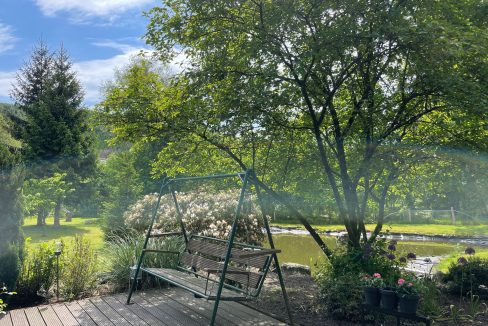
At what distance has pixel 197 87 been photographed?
552cm

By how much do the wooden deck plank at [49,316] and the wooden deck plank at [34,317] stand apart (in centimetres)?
4

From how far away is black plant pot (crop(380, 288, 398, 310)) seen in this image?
3744 millimetres

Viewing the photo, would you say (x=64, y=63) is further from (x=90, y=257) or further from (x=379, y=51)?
(x=379, y=51)

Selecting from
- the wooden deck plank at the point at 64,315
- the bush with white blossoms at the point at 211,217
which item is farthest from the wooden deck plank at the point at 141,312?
the bush with white blossoms at the point at 211,217

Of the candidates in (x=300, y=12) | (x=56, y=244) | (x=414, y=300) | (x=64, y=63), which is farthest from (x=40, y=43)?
(x=414, y=300)

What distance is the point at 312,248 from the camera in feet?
40.5

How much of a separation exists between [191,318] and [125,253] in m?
1.99

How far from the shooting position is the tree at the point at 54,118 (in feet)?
59.7

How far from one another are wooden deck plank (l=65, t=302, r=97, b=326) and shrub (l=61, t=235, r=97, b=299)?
323 millimetres

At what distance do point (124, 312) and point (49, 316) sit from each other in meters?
0.80

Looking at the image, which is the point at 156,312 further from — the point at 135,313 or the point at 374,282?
the point at 374,282

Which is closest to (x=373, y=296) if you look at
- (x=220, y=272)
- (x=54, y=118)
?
(x=220, y=272)

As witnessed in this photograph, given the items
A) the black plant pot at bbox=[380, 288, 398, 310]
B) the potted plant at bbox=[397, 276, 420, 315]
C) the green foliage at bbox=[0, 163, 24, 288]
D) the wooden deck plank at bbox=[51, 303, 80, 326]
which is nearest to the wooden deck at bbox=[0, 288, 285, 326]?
the wooden deck plank at bbox=[51, 303, 80, 326]

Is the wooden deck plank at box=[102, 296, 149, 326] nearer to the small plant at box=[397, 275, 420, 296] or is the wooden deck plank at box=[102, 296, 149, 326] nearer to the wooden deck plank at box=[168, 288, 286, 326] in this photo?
the wooden deck plank at box=[168, 288, 286, 326]
